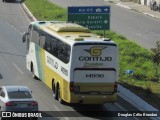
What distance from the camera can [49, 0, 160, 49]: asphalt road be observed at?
52688mm

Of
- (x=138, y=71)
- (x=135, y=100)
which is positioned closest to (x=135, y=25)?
(x=138, y=71)

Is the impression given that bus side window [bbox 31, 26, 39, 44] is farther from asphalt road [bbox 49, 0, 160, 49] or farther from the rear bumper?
asphalt road [bbox 49, 0, 160, 49]

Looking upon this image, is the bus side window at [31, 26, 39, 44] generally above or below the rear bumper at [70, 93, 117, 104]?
above

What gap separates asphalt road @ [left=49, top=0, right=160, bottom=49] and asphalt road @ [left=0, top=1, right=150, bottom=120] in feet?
34.5

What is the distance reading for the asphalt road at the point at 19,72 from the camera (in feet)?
A: 84.3

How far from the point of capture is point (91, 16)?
126 feet

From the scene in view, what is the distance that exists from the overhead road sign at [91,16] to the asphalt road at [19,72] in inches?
188

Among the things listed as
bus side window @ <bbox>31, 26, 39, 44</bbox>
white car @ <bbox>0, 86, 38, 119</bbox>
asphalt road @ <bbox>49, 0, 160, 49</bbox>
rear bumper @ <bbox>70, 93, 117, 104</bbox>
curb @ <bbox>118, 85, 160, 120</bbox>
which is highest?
bus side window @ <bbox>31, 26, 39, 44</bbox>

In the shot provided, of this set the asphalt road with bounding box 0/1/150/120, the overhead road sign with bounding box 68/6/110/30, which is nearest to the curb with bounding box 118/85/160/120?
the asphalt road with bounding box 0/1/150/120

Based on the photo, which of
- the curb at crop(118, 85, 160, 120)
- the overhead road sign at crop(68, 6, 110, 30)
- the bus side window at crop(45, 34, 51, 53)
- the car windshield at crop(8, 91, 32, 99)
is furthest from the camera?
the overhead road sign at crop(68, 6, 110, 30)

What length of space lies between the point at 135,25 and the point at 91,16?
24766mm

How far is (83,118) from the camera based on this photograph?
2375 cm

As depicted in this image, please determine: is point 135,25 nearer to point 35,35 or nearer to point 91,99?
point 35,35

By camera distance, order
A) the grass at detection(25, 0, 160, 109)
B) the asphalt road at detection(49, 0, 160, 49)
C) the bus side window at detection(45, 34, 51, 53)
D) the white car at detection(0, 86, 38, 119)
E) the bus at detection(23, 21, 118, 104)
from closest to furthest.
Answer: the white car at detection(0, 86, 38, 119)
the bus at detection(23, 21, 118, 104)
the grass at detection(25, 0, 160, 109)
the bus side window at detection(45, 34, 51, 53)
the asphalt road at detection(49, 0, 160, 49)
